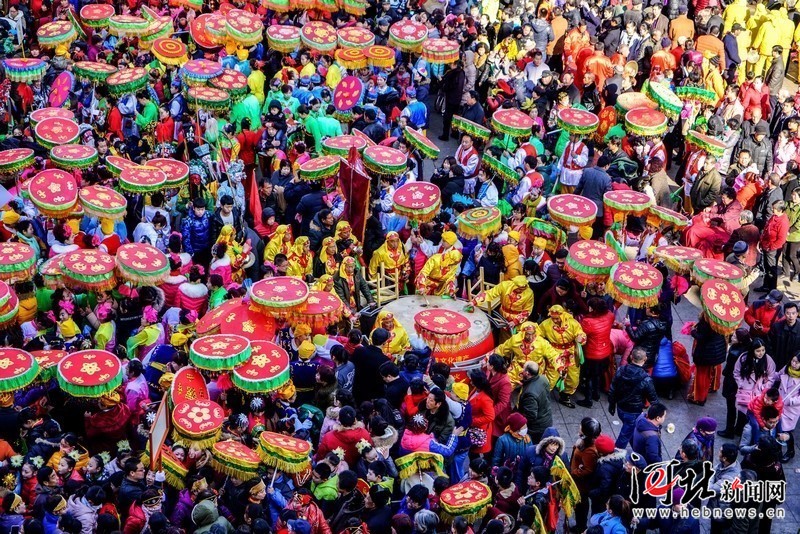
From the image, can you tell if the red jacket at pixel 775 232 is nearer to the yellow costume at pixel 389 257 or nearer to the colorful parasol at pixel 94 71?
the yellow costume at pixel 389 257

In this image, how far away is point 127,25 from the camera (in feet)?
61.8

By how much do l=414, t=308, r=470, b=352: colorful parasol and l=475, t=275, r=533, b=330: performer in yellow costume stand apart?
0.93m

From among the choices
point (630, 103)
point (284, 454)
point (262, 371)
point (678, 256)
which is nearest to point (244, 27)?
point (630, 103)

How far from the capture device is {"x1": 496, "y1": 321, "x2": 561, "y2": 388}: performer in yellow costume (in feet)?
43.0

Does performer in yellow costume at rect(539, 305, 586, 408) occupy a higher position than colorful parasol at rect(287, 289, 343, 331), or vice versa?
colorful parasol at rect(287, 289, 343, 331)

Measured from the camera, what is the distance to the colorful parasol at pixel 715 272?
1353cm

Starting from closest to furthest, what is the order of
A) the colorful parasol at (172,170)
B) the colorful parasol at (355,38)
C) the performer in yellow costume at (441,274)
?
1. the performer in yellow costume at (441,274)
2. the colorful parasol at (172,170)
3. the colorful parasol at (355,38)

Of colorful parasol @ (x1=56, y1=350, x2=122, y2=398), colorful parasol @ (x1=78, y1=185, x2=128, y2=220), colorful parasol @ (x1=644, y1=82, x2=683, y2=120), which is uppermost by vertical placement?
colorful parasol @ (x1=644, y1=82, x2=683, y2=120)

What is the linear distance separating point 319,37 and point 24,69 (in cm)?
440

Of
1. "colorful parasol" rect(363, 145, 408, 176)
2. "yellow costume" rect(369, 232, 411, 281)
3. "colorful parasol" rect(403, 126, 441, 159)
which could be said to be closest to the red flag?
"colorful parasol" rect(363, 145, 408, 176)

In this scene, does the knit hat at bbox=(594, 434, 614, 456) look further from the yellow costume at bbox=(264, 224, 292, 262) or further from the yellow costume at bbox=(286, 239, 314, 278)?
the yellow costume at bbox=(264, 224, 292, 262)

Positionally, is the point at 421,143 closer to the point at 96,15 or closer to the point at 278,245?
the point at 278,245

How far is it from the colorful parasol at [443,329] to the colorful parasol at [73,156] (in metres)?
5.01

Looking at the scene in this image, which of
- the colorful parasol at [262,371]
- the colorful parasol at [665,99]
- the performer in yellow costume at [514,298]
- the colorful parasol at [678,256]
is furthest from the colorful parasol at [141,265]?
the colorful parasol at [665,99]
